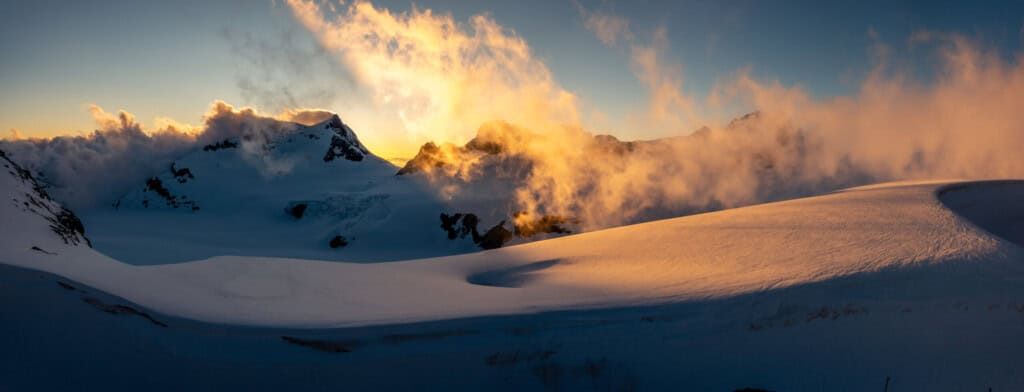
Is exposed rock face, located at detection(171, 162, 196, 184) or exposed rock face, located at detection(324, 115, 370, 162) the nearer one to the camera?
exposed rock face, located at detection(171, 162, 196, 184)

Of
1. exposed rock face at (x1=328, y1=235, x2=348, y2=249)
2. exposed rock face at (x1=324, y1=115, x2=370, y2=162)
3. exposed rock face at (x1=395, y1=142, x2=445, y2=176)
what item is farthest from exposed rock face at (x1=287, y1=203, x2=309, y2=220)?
exposed rock face at (x1=324, y1=115, x2=370, y2=162)

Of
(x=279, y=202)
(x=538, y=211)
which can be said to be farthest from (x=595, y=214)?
(x=279, y=202)

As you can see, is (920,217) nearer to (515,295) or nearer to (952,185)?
(952,185)

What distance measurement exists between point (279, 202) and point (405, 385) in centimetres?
7718

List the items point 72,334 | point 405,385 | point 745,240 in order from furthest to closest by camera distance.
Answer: point 745,240, point 405,385, point 72,334

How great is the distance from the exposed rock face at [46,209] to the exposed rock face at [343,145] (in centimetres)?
10203

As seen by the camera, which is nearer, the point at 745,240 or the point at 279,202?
the point at 745,240

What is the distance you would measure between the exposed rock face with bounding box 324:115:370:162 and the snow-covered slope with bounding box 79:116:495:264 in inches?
11.9

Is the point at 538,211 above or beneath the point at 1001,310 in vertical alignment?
above

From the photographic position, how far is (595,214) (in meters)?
40.1

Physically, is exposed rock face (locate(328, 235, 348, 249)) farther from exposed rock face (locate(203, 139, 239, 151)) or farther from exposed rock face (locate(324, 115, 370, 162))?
exposed rock face (locate(203, 139, 239, 151))

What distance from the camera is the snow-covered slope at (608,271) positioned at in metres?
7.00

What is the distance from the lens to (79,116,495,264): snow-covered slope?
44.1 m

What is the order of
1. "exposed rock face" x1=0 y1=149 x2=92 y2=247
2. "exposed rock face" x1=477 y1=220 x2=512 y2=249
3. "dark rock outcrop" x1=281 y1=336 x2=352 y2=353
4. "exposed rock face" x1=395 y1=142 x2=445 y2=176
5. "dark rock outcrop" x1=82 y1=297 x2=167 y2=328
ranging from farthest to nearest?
"exposed rock face" x1=395 y1=142 x2=445 y2=176 < "exposed rock face" x1=477 y1=220 x2=512 y2=249 < "exposed rock face" x1=0 y1=149 x2=92 y2=247 < "dark rock outcrop" x1=281 y1=336 x2=352 y2=353 < "dark rock outcrop" x1=82 y1=297 x2=167 y2=328
